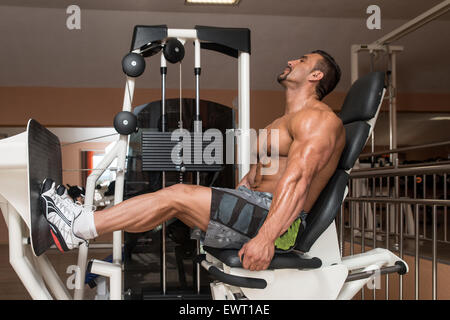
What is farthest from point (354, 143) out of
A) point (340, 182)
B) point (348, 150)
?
point (340, 182)

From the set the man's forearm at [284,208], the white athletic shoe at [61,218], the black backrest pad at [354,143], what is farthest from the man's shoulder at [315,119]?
the white athletic shoe at [61,218]

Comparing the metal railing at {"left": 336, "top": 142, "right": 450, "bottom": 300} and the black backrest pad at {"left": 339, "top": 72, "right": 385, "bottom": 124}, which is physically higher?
the black backrest pad at {"left": 339, "top": 72, "right": 385, "bottom": 124}

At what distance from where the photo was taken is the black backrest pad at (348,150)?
1.44 meters

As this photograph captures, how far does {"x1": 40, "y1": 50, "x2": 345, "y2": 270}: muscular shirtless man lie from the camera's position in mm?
1379

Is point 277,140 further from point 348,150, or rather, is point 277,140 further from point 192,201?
point 192,201

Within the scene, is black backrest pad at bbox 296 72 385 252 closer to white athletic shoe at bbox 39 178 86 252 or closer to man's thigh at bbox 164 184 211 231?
man's thigh at bbox 164 184 211 231

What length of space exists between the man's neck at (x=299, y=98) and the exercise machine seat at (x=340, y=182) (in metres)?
0.16

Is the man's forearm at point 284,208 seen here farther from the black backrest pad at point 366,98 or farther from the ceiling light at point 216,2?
the ceiling light at point 216,2

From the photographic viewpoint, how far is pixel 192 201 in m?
1.44

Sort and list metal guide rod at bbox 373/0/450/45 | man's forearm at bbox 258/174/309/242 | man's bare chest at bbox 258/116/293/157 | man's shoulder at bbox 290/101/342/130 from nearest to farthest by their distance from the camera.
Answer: man's forearm at bbox 258/174/309/242
man's shoulder at bbox 290/101/342/130
man's bare chest at bbox 258/116/293/157
metal guide rod at bbox 373/0/450/45

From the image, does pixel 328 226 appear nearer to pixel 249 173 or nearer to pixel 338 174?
pixel 338 174

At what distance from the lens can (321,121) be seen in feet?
4.95

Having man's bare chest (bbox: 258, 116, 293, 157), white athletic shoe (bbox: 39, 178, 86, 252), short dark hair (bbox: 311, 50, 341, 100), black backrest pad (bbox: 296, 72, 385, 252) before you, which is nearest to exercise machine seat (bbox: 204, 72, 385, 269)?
black backrest pad (bbox: 296, 72, 385, 252)

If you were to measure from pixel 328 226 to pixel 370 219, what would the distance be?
8.22ft
